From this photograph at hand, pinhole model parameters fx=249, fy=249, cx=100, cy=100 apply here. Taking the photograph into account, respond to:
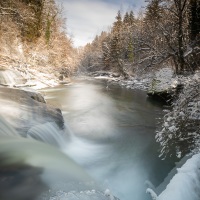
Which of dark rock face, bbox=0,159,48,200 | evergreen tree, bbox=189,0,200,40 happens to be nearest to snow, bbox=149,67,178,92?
evergreen tree, bbox=189,0,200,40

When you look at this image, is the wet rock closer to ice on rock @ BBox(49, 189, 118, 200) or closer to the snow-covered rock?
the snow-covered rock

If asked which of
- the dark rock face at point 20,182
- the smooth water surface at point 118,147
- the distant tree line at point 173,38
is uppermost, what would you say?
the distant tree line at point 173,38

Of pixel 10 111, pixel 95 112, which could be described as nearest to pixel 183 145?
pixel 10 111

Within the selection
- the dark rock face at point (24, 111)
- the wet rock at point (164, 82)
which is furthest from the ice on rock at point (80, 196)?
the wet rock at point (164, 82)

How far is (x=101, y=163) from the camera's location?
25.4 feet

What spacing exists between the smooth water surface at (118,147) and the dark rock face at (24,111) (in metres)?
1.21

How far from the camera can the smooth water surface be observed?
21.8ft

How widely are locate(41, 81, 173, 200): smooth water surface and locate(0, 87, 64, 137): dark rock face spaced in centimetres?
121

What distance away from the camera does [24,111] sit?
8.73m

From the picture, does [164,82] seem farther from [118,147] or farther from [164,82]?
[118,147]

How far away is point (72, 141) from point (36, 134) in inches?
76.8

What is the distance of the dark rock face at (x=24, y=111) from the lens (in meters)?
7.77

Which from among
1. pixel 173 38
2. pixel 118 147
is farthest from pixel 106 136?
pixel 173 38

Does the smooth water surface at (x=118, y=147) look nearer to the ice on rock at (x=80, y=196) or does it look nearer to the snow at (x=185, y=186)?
the snow at (x=185, y=186)
